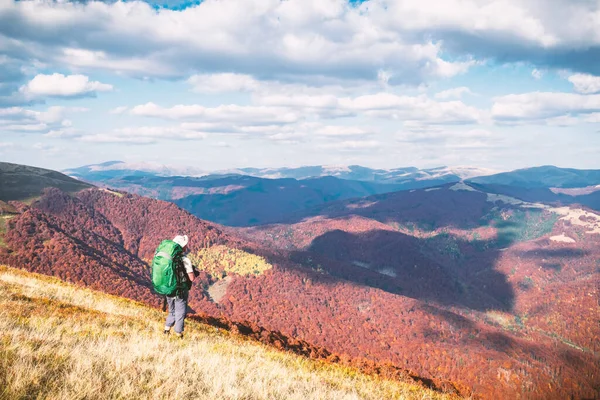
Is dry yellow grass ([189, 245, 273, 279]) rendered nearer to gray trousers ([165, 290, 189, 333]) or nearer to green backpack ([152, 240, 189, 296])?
gray trousers ([165, 290, 189, 333])

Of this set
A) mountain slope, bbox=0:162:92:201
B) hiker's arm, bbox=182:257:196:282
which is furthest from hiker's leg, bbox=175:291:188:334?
mountain slope, bbox=0:162:92:201

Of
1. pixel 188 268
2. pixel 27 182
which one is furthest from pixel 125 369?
pixel 27 182

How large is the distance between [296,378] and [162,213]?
196 meters

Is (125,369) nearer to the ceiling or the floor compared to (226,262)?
nearer to the ceiling

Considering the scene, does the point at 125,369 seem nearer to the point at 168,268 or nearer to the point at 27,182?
the point at 168,268

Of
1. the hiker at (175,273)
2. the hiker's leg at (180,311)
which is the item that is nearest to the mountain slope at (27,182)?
the hiker's leg at (180,311)

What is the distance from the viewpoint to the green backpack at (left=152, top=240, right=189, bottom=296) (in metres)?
11.5

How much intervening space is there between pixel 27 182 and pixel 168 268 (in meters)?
193

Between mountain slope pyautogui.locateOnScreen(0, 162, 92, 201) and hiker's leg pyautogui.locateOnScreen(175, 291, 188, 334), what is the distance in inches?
6668

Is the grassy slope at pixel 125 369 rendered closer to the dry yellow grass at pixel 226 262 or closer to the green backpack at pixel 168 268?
the green backpack at pixel 168 268

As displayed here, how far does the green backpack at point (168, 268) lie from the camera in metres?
11.5

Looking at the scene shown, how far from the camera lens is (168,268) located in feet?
38.0

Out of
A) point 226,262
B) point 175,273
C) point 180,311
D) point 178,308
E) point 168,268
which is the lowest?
point 226,262

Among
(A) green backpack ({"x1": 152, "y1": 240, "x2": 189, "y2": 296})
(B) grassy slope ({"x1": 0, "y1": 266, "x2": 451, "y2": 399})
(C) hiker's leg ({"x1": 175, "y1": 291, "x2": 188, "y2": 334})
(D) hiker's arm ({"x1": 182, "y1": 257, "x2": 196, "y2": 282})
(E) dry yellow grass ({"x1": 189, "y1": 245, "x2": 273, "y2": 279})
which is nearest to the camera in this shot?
(B) grassy slope ({"x1": 0, "y1": 266, "x2": 451, "y2": 399})
